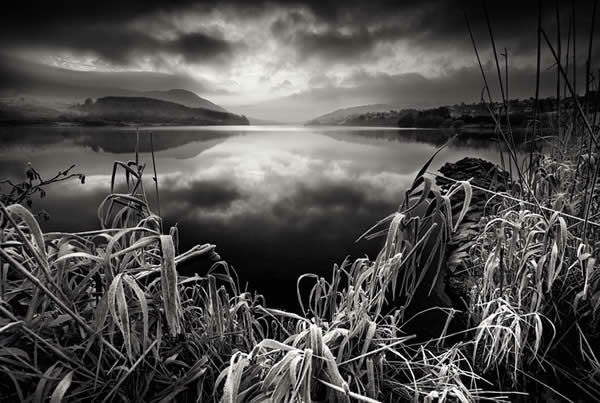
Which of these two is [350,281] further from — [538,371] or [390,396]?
[538,371]

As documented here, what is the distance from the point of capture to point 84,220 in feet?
18.9

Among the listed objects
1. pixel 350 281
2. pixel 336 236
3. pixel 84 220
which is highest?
pixel 350 281

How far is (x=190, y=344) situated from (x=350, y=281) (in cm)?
69

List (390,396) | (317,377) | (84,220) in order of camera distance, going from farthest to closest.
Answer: (84,220) → (390,396) → (317,377)

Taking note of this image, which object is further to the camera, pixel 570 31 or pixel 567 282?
pixel 570 31

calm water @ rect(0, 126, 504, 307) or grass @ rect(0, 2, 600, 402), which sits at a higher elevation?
grass @ rect(0, 2, 600, 402)

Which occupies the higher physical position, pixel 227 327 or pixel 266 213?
pixel 227 327

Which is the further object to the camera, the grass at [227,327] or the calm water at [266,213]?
the calm water at [266,213]

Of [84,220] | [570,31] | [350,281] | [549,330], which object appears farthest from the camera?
[84,220]

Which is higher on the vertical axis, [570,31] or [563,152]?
[570,31]

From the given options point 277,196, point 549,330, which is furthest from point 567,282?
point 277,196

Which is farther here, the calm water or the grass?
the calm water

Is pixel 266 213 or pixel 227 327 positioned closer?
pixel 227 327

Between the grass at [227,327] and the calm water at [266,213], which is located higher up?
the grass at [227,327]
